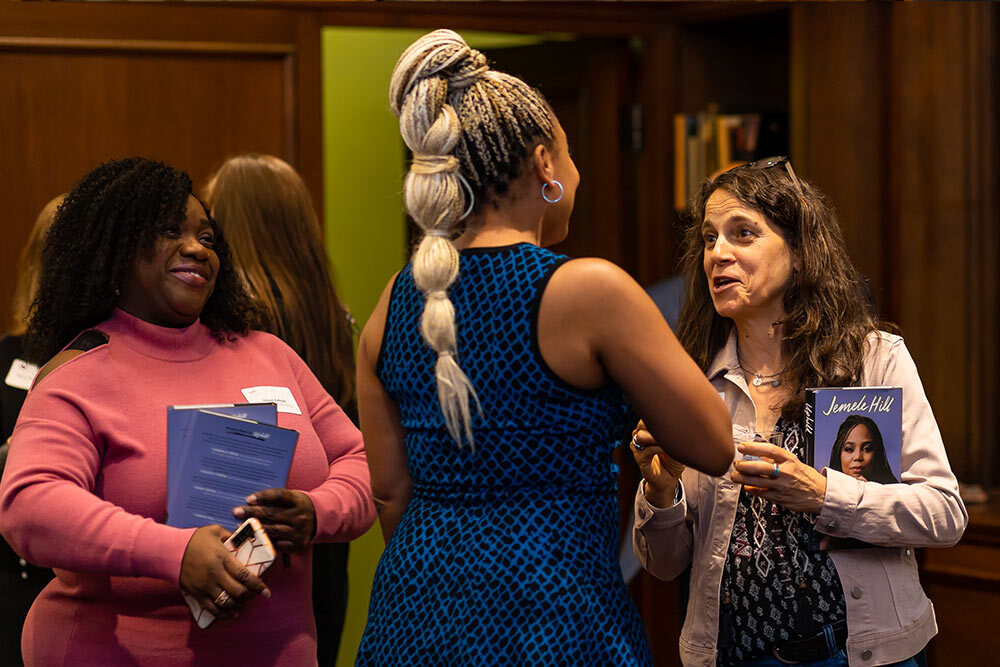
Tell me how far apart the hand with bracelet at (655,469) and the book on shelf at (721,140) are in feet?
6.98

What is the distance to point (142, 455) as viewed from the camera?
1.70m

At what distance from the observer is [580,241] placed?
4.13m

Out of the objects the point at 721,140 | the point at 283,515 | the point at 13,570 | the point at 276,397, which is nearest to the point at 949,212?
the point at 721,140

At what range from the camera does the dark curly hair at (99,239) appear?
1.78 m

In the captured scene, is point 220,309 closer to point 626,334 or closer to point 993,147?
point 626,334

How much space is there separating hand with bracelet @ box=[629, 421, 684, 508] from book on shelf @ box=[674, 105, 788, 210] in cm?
213

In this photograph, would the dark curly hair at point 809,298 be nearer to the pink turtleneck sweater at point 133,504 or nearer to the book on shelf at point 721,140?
the pink turtleneck sweater at point 133,504

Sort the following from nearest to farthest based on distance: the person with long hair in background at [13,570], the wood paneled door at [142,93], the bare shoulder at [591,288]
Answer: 1. the bare shoulder at [591,288]
2. the person with long hair in background at [13,570]
3. the wood paneled door at [142,93]

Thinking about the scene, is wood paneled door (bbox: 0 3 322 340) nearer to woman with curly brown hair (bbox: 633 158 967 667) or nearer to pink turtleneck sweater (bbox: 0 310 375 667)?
pink turtleneck sweater (bbox: 0 310 375 667)

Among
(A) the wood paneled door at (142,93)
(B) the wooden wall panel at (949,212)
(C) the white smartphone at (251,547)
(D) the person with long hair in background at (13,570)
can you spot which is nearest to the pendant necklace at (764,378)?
(C) the white smartphone at (251,547)

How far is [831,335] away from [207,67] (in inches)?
80.7

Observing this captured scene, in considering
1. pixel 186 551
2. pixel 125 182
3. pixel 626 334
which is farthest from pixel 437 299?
pixel 125 182

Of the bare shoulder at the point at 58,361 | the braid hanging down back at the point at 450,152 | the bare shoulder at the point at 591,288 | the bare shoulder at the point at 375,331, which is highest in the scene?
the braid hanging down back at the point at 450,152

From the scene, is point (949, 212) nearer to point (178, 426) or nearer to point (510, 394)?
point (510, 394)
